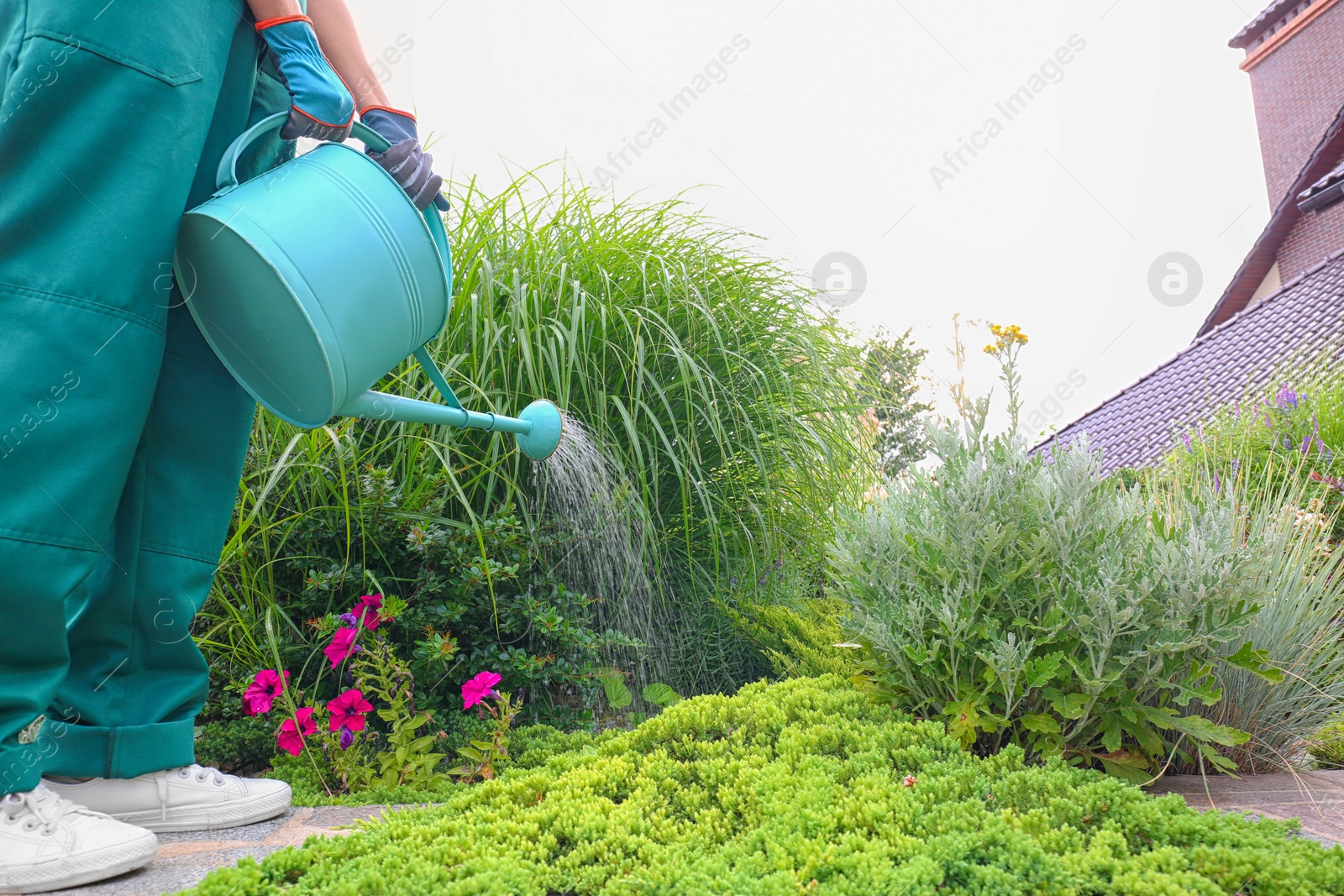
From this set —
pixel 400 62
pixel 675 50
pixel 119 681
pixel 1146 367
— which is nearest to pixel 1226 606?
pixel 119 681

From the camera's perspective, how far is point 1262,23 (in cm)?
1353

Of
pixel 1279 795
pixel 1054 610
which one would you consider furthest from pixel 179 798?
pixel 1279 795

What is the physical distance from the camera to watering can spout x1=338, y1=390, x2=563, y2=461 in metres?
1.35

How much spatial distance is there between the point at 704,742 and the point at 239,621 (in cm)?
119

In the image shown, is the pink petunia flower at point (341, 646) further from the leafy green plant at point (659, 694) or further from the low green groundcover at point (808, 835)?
the leafy green plant at point (659, 694)

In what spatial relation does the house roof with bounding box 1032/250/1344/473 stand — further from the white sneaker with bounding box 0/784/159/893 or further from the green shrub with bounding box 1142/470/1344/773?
the white sneaker with bounding box 0/784/159/893

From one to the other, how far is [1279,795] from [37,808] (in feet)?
6.91

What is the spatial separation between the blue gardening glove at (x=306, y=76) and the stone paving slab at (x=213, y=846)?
118 centimetres

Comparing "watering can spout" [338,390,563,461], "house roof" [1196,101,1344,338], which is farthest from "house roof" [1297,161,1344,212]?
"watering can spout" [338,390,563,461]

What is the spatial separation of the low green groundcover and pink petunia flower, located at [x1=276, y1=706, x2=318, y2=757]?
591 millimetres

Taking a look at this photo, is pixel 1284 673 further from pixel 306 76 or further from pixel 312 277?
pixel 306 76

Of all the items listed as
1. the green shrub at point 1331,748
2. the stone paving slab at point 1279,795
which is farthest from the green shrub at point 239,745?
the green shrub at point 1331,748

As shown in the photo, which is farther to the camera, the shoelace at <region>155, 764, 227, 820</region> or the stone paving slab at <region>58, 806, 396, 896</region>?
the shoelace at <region>155, 764, 227, 820</region>

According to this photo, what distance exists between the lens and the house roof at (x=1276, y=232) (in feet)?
31.0
